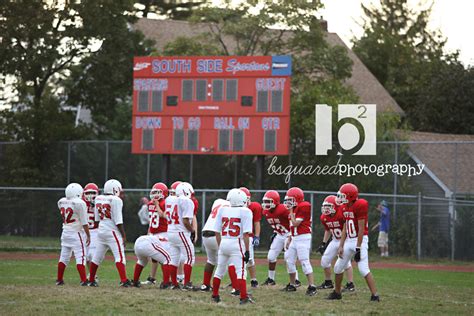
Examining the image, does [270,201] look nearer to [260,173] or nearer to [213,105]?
[213,105]

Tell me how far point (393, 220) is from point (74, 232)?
1242 centimetres

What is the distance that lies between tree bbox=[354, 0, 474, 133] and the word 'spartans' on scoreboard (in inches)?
628

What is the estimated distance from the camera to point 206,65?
84.9 ft

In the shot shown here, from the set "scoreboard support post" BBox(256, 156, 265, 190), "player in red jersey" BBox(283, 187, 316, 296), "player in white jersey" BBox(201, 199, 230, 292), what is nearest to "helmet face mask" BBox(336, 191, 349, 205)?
"player in red jersey" BBox(283, 187, 316, 296)

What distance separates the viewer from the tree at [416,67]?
3944 cm

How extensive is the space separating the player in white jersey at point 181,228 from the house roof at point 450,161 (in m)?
14.7

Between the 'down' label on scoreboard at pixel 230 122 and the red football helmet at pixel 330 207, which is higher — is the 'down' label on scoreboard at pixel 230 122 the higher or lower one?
the higher one

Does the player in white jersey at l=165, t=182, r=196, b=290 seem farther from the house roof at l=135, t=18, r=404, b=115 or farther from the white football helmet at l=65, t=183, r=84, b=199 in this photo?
the house roof at l=135, t=18, r=404, b=115

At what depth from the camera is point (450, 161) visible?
29.9m

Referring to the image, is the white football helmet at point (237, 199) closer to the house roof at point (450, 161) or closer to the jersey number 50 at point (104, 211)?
the jersey number 50 at point (104, 211)

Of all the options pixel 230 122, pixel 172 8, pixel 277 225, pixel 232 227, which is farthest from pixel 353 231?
pixel 172 8

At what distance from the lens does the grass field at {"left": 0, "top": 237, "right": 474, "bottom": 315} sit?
1222cm

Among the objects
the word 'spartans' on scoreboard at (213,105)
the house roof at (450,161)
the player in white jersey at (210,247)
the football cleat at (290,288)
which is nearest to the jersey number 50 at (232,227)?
the player in white jersey at (210,247)

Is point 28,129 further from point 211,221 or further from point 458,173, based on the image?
point 211,221
